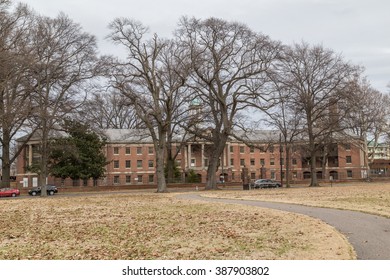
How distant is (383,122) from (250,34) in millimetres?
26705

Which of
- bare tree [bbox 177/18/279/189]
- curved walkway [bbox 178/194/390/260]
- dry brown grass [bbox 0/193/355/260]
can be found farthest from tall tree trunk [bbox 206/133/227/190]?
dry brown grass [bbox 0/193/355/260]

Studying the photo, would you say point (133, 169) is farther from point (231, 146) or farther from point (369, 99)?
point (369, 99)

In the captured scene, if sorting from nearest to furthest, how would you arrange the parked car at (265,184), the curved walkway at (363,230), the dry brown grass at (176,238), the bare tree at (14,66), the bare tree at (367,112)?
the curved walkway at (363,230) < the dry brown grass at (176,238) < the bare tree at (14,66) < the bare tree at (367,112) < the parked car at (265,184)

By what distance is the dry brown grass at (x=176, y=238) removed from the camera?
33.3ft

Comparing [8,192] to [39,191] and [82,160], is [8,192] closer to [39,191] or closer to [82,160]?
[39,191]

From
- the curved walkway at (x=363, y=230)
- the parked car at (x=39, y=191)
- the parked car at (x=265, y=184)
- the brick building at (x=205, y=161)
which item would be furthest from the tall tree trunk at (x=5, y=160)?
the curved walkway at (x=363, y=230)

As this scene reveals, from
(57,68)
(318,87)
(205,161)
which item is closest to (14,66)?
(57,68)

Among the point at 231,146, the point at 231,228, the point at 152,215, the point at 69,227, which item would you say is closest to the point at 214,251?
the point at 231,228

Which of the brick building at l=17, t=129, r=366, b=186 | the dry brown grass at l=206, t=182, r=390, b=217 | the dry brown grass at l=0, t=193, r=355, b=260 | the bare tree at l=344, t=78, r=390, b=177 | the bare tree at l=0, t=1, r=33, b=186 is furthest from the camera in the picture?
the brick building at l=17, t=129, r=366, b=186

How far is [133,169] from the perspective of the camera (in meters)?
86.6

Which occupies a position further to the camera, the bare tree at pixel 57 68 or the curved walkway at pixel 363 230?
the bare tree at pixel 57 68

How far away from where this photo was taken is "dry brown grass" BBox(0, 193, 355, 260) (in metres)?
10.2

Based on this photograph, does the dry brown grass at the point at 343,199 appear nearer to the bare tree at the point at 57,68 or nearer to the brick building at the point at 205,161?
the bare tree at the point at 57,68

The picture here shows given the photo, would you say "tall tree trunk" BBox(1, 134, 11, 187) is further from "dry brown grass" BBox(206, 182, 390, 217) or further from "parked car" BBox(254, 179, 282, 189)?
"parked car" BBox(254, 179, 282, 189)
